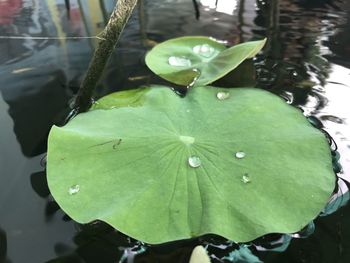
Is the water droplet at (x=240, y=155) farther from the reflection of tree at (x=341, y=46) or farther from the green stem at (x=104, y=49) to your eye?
the reflection of tree at (x=341, y=46)

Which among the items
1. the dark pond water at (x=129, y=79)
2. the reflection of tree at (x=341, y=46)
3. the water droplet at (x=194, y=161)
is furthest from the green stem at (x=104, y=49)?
the reflection of tree at (x=341, y=46)

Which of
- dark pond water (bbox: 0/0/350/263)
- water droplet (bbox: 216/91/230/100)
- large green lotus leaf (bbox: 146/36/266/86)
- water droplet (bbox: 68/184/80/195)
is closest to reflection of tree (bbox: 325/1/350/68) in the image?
dark pond water (bbox: 0/0/350/263)

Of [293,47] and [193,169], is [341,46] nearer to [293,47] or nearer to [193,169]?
[293,47]

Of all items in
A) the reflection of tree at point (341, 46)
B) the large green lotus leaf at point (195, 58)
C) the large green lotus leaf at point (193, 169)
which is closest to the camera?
the large green lotus leaf at point (193, 169)

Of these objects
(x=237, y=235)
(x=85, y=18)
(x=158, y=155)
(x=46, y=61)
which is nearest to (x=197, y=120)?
(x=158, y=155)

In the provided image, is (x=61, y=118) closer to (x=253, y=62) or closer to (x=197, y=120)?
(x=197, y=120)

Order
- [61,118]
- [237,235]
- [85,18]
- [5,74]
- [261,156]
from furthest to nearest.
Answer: [85,18], [5,74], [61,118], [261,156], [237,235]

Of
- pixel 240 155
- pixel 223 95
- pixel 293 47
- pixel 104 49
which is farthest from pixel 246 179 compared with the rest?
pixel 293 47
